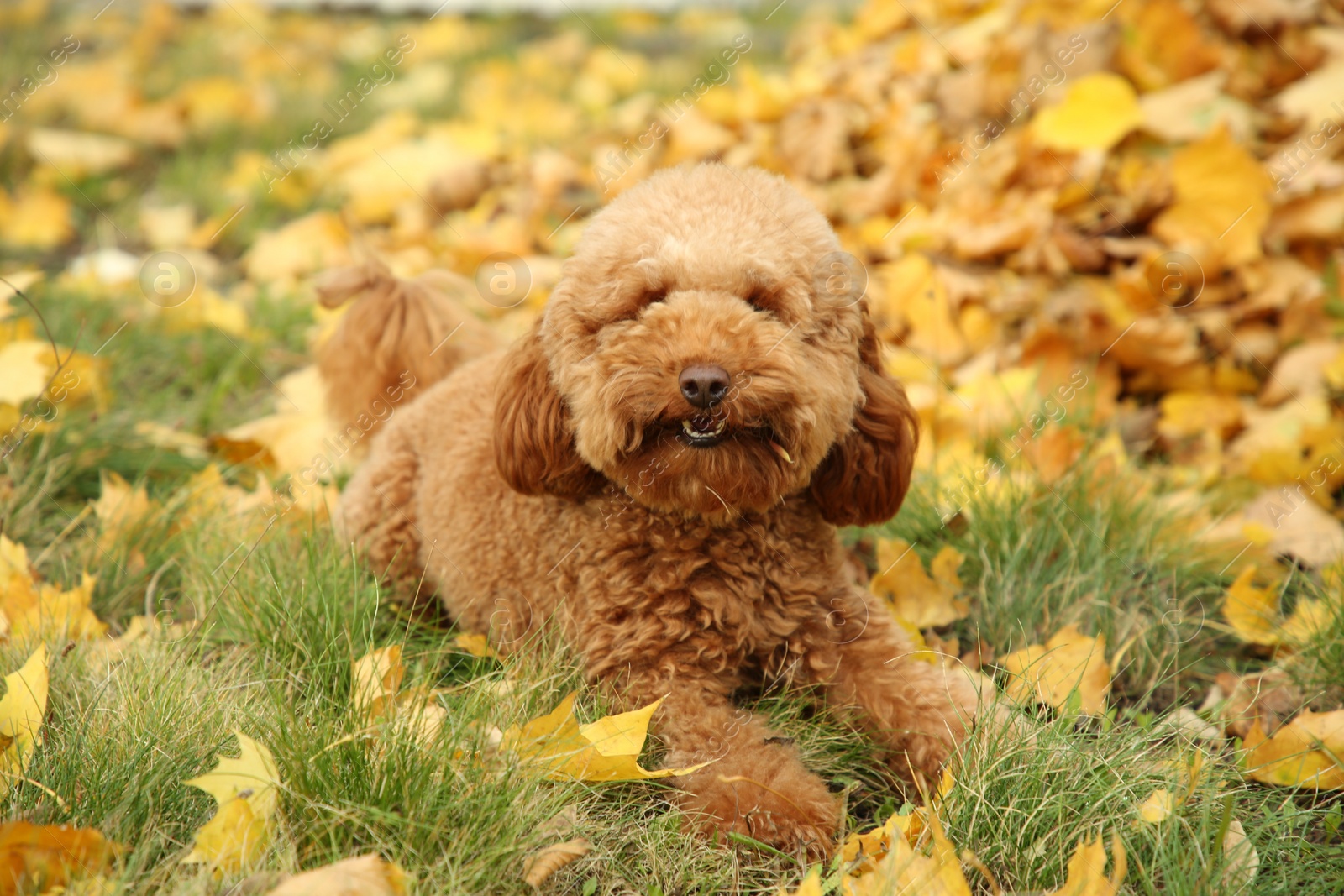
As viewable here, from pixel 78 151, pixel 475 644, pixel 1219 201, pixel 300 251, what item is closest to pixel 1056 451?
pixel 1219 201

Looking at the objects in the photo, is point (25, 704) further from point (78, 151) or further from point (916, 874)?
point (78, 151)

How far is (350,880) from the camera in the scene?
68.8 inches

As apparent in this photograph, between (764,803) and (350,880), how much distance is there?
2.79ft

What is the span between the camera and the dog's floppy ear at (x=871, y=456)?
2443 mm

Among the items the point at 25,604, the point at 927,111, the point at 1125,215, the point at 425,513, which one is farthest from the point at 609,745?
the point at 927,111

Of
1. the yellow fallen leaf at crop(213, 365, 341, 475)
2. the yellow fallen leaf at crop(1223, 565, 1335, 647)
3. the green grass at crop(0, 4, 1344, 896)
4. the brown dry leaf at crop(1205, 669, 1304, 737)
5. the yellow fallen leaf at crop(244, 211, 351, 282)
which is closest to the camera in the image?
the green grass at crop(0, 4, 1344, 896)

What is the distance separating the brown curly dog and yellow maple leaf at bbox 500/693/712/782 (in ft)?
0.41

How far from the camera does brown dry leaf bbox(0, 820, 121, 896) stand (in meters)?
1.73

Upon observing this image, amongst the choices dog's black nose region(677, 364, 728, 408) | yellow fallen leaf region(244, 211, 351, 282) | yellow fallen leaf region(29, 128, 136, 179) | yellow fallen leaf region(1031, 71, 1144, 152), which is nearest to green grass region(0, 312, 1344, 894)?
dog's black nose region(677, 364, 728, 408)

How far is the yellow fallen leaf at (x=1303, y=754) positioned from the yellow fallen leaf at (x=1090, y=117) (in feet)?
8.27

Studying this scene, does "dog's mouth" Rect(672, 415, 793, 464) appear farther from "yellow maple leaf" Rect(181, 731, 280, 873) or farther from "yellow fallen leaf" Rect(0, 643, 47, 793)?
"yellow fallen leaf" Rect(0, 643, 47, 793)

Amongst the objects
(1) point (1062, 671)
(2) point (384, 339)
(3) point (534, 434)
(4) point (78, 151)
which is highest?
(3) point (534, 434)

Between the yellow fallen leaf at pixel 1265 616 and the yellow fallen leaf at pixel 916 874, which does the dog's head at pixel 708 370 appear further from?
the yellow fallen leaf at pixel 1265 616

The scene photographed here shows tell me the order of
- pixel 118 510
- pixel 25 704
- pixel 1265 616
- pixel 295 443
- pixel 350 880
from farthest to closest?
pixel 295 443
pixel 118 510
pixel 1265 616
pixel 25 704
pixel 350 880
